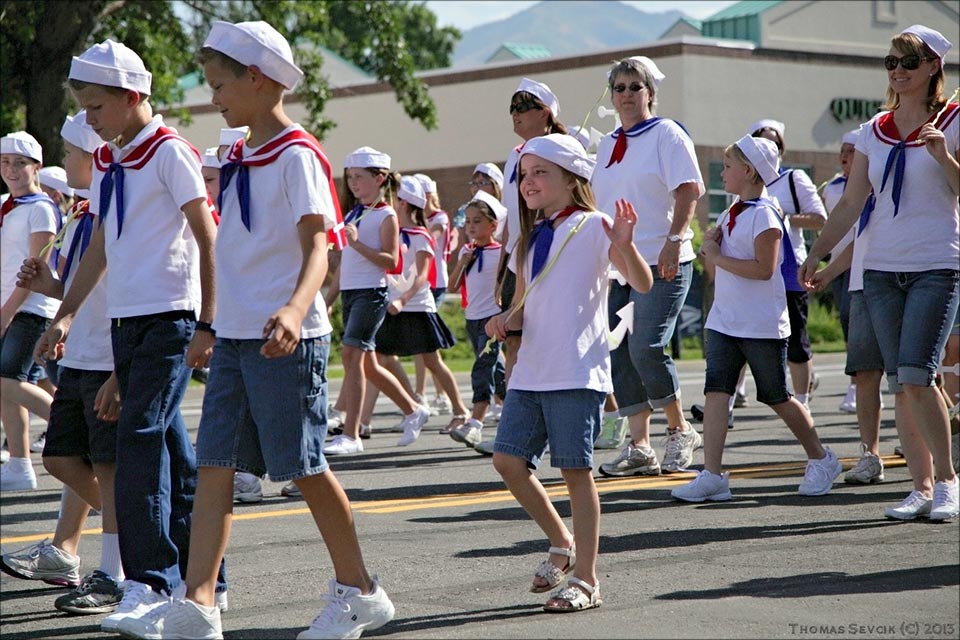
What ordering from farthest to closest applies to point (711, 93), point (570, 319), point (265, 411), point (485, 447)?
point (711, 93)
point (485, 447)
point (570, 319)
point (265, 411)

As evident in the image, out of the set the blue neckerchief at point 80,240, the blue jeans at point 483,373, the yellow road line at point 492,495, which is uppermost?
the blue neckerchief at point 80,240

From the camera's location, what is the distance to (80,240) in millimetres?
6141

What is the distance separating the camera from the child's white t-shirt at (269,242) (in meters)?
5.01

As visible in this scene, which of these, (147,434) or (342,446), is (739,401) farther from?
(147,434)

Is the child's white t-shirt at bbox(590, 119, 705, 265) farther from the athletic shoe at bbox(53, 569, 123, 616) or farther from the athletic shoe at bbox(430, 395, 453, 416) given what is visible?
the athletic shoe at bbox(430, 395, 453, 416)

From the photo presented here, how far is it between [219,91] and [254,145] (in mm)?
218

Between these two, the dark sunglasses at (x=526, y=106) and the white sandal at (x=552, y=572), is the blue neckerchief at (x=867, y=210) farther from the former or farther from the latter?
the white sandal at (x=552, y=572)

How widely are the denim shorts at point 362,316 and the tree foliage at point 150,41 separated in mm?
11332

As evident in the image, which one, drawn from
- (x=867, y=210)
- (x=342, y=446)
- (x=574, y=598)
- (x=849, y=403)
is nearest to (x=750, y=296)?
(x=867, y=210)

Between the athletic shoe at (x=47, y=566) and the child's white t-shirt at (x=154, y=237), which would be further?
the athletic shoe at (x=47, y=566)

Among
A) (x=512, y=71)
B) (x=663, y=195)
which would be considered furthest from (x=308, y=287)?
(x=512, y=71)

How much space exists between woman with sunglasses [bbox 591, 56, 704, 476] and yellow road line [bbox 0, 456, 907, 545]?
475 mm

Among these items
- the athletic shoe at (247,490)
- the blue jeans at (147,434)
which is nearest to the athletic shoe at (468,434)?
the athletic shoe at (247,490)

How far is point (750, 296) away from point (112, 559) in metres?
3.94
